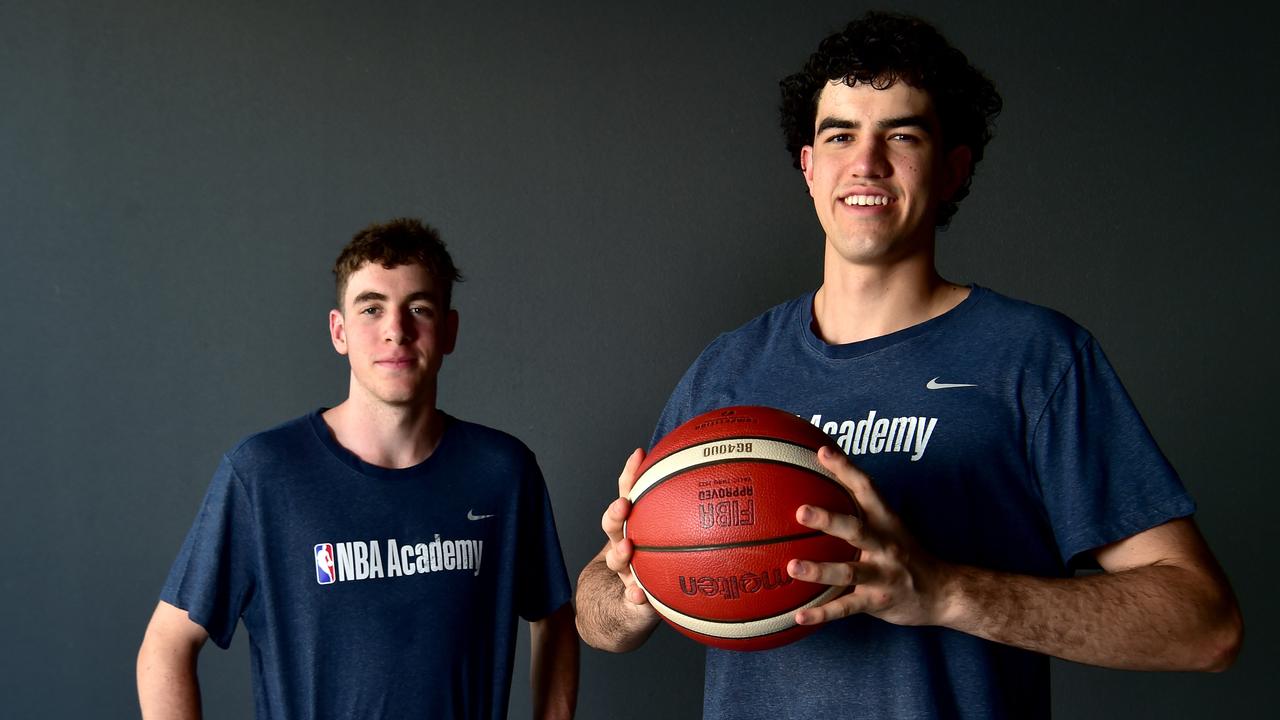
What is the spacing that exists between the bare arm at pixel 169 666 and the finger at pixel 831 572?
4.00 ft

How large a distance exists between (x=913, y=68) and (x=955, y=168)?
6.3 inches

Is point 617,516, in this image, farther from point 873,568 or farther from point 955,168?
point 955,168

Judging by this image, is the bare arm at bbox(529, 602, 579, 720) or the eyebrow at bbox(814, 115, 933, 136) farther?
the bare arm at bbox(529, 602, 579, 720)

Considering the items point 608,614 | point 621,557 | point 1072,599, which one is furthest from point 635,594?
point 1072,599

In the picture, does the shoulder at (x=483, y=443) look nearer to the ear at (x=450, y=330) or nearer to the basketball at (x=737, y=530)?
the ear at (x=450, y=330)

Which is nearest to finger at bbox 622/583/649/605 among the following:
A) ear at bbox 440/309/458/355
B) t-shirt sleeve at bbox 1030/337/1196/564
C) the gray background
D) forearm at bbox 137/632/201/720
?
t-shirt sleeve at bbox 1030/337/1196/564

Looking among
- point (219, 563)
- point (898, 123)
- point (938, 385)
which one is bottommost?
point (219, 563)

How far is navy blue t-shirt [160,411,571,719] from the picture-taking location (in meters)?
1.62

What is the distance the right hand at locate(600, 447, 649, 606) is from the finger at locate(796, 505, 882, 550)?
0.24 metres

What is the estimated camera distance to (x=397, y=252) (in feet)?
5.85

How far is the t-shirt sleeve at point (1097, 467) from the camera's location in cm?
109

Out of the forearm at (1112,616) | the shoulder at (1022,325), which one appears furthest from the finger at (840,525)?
the shoulder at (1022,325)

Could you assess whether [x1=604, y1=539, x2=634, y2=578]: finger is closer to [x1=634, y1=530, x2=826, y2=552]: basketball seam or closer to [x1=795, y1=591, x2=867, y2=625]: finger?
[x1=634, y1=530, x2=826, y2=552]: basketball seam

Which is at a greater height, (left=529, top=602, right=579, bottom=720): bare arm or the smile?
the smile
